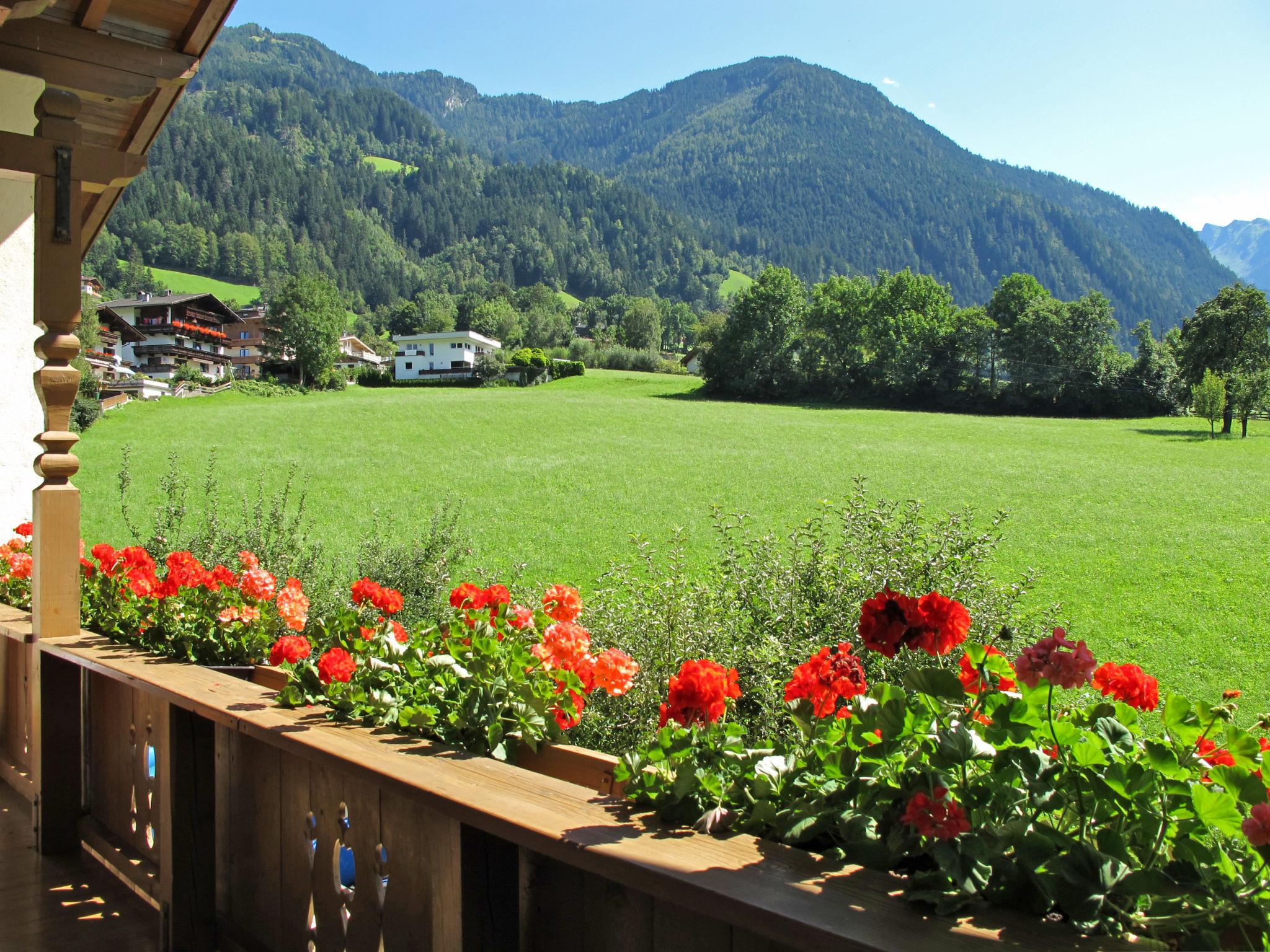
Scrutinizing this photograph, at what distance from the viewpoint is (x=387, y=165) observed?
638 feet

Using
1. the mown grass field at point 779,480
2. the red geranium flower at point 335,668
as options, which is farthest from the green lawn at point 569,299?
the red geranium flower at point 335,668

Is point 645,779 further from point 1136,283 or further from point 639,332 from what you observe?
point 1136,283

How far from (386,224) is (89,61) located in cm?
16917

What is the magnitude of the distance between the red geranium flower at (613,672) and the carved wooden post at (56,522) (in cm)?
218

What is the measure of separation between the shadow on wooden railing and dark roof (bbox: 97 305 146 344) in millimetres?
57507

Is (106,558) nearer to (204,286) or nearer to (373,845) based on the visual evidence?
(373,845)

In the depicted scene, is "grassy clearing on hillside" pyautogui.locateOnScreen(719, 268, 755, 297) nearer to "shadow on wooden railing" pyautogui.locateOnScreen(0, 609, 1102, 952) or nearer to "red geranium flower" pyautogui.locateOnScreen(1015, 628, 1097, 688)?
"shadow on wooden railing" pyautogui.locateOnScreen(0, 609, 1102, 952)

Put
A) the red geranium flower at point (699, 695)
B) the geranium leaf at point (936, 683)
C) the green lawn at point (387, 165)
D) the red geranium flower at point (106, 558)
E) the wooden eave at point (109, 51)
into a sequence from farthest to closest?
the green lawn at point (387, 165)
the red geranium flower at point (106, 558)
the wooden eave at point (109, 51)
the red geranium flower at point (699, 695)
the geranium leaf at point (936, 683)

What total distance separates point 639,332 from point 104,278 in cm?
5950

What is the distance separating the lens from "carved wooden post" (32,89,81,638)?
295 centimetres

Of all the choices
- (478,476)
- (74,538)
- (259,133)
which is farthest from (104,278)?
(259,133)

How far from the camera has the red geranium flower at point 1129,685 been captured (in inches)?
61.4

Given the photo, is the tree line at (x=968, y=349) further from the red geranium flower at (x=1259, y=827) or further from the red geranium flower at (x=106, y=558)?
the red geranium flower at (x=1259, y=827)

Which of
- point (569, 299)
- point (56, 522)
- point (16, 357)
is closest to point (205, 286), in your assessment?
point (569, 299)
